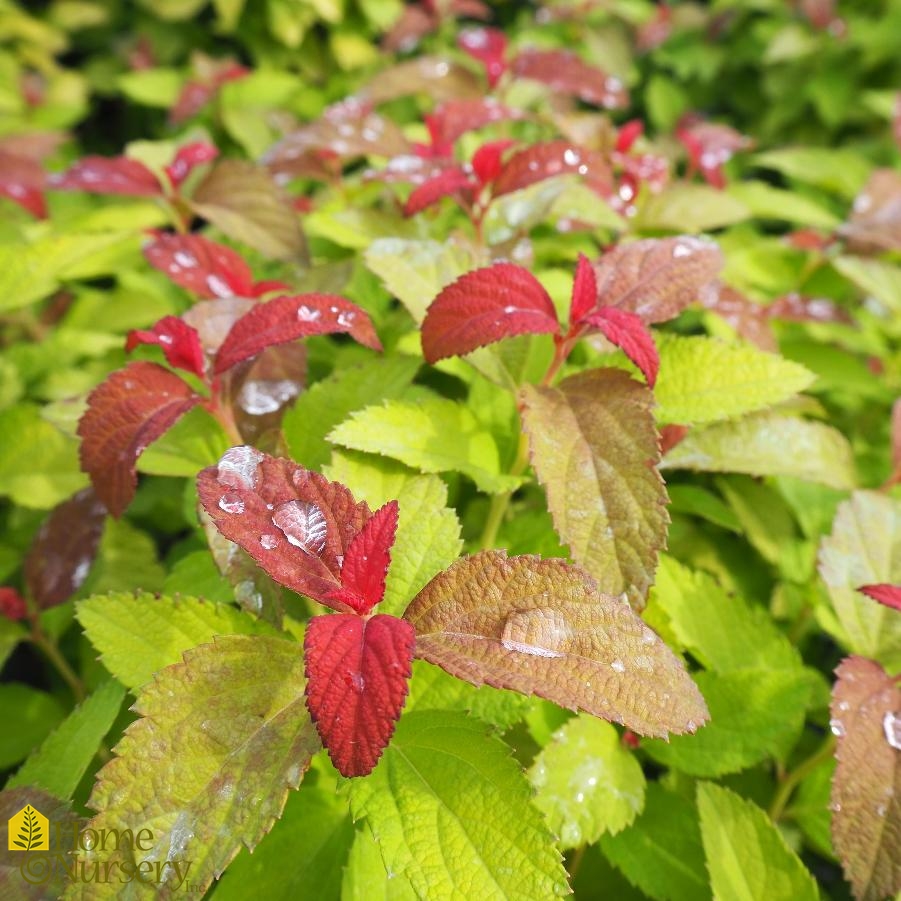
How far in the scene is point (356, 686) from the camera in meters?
0.54

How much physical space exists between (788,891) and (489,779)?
0.34 meters

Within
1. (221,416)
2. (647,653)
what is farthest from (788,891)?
(221,416)

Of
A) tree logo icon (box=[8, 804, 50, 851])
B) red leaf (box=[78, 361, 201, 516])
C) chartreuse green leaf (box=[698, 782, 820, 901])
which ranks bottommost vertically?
chartreuse green leaf (box=[698, 782, 820, 901])

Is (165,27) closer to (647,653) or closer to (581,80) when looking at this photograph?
(581,80)

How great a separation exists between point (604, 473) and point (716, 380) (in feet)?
0.71

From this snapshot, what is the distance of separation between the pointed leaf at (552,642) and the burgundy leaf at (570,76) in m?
1.17

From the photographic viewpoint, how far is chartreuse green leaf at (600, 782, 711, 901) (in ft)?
2.51

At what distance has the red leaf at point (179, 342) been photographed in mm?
744

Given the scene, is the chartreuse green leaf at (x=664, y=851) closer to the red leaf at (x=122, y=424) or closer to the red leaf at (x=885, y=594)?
the red leaf at (x=885, y=594)

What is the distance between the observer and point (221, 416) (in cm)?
79

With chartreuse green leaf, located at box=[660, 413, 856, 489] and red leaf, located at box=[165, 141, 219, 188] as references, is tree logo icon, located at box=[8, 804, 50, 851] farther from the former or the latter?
red leaf, located at box=[165, 141, 219, 188]

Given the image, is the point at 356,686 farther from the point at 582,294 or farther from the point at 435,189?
the point at 435,189

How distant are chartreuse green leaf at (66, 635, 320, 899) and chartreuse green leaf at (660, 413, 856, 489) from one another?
517 millimetres

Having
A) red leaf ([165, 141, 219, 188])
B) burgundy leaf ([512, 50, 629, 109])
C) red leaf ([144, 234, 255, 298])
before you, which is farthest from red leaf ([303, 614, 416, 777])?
burgundy leaf ([512, 50, 629, 109])
